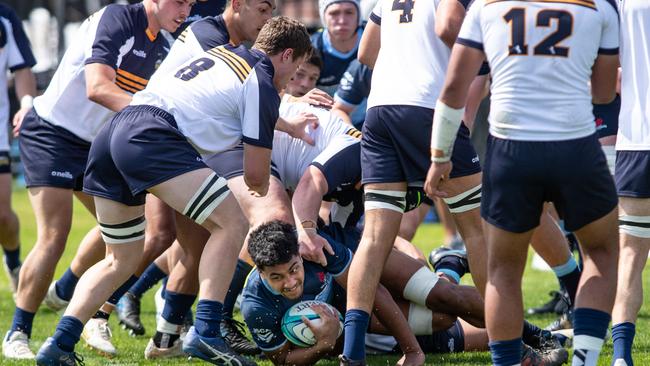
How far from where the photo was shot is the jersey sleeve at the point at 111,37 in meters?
5.95

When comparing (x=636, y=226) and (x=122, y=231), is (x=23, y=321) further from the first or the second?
(x=636, y=226)

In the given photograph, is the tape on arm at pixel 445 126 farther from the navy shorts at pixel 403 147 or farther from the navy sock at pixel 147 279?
the navy sock at pixel 147 279

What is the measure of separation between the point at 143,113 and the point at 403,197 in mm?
1327

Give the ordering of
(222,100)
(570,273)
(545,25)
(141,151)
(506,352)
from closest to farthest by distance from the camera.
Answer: (545,25), (506,352), (141,151), (222,100), (570,273)

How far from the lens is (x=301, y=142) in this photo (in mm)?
6410

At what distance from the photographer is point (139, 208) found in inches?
211

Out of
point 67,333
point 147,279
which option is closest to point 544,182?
point 67,333

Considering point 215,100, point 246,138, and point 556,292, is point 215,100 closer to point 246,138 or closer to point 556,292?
point 246,138

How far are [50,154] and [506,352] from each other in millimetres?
3191

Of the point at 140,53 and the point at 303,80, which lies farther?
the point at 303,80

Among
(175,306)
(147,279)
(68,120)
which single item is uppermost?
(68,120)

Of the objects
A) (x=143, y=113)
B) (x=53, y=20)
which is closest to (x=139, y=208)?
(x=143, y=113)

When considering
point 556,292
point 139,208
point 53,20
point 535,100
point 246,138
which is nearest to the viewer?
point 535,100

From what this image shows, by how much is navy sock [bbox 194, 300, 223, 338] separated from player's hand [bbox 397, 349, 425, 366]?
39.5 inches
